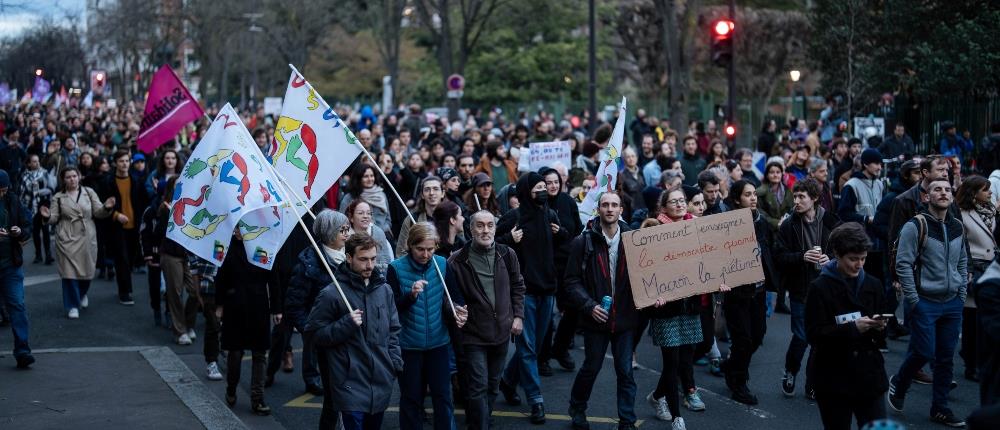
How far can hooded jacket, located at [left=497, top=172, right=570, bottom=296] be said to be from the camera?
371 inches

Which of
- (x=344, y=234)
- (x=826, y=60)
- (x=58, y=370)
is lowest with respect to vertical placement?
(x=58, y=370)

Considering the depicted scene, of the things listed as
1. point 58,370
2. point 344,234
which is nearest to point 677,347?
point 344,234

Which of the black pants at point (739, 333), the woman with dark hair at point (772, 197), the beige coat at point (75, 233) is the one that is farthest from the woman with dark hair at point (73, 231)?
the black pants at point (739, 333)

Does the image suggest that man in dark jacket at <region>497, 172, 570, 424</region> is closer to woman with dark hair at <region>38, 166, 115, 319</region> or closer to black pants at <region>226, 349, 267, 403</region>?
black pants at <region>226, 349, 267, 403</region>

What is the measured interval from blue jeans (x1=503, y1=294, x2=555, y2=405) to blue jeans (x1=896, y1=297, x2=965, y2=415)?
260cm

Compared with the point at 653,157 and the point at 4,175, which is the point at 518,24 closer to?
the point at 653,157

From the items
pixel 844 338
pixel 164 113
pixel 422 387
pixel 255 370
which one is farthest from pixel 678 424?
pixel 164 113

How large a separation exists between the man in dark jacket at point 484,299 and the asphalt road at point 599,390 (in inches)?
41.5

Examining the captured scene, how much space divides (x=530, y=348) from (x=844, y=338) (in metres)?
3.07

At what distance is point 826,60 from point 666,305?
2326 centimetres

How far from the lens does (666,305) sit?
8.46 meters

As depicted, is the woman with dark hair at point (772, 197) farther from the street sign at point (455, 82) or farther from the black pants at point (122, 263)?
the street sign at point (455, 82)

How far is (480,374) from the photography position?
25.6 ft

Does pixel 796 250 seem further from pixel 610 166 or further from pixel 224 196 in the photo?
pixel 224 196
